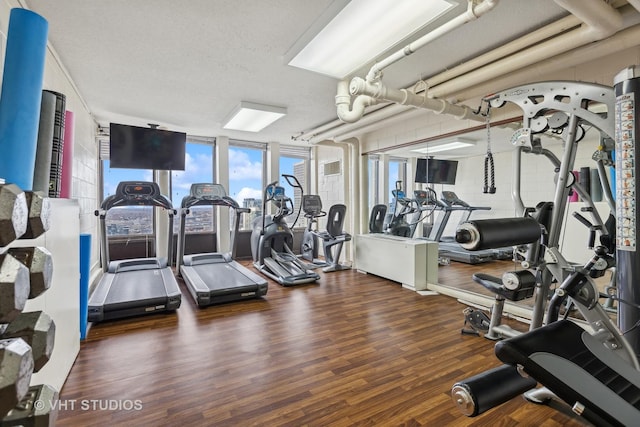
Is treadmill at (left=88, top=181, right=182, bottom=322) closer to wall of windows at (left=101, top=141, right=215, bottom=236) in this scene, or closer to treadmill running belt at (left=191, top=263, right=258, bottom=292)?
treadmill running belt at (left=191, top=263, right=258, bottom=292)

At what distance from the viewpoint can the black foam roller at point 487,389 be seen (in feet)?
2.96

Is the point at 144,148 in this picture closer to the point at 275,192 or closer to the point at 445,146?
the point at 275,192

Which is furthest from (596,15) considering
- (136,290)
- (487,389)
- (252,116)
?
(136,290)

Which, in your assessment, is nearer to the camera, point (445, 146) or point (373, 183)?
point (445, 146)

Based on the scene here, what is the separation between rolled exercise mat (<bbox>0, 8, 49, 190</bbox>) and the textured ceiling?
0.81 metres

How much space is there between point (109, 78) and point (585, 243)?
5592mm

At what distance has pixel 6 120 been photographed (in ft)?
4.51

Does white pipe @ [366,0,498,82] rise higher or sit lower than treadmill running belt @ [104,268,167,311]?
higher

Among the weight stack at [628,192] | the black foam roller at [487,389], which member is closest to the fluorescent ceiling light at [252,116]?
the weight stack at [628,192]

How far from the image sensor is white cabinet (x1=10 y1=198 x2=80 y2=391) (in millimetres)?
1697

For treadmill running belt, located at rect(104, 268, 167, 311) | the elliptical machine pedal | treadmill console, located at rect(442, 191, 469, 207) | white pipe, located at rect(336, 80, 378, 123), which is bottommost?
the elliptical machine pedal

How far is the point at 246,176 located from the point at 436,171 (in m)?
3.92

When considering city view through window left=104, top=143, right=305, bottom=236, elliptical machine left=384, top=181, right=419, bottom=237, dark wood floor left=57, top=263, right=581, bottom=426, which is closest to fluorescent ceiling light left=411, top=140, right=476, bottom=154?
elliptical machine left=384, top=181, right=419, bottom=237

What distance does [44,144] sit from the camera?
164 centimetres
